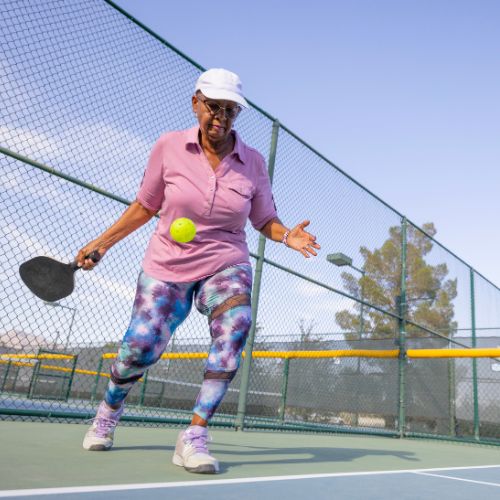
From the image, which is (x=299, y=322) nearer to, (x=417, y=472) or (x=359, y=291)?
(x=359, y=291)

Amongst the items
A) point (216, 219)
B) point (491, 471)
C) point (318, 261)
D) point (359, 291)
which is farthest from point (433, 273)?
point (216, 219)

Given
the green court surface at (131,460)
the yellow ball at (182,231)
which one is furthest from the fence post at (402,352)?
the yellow ball at (182,231)

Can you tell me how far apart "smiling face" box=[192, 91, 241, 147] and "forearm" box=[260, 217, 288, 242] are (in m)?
0.57

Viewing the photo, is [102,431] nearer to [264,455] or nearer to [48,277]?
[48,277]

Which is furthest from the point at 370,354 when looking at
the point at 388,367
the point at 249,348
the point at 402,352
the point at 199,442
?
the point at 199,442

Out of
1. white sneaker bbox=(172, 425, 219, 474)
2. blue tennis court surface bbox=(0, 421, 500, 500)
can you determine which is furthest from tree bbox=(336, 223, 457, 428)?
white sneaker bbox=(172, 425, 219, 474)

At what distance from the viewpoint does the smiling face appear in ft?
7.95

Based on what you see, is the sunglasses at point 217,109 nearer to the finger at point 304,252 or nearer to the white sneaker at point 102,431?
the finger at point 304,252

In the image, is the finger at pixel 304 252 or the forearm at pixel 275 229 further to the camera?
the forearm at pixel 275 229

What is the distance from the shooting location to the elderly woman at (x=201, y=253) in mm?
2373

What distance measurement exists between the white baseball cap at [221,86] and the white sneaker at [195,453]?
1503mm

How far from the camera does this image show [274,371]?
827cm

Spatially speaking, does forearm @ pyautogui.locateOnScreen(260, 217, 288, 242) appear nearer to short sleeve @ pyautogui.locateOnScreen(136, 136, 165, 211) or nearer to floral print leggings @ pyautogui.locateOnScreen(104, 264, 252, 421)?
floral print leggings @ pyautogui.locateOnScreen(104, 264, 252, 421)

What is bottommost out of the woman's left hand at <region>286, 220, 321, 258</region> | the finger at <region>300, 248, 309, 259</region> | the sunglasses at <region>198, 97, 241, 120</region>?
the finger at <region>300, 248, 309, 259</region>
